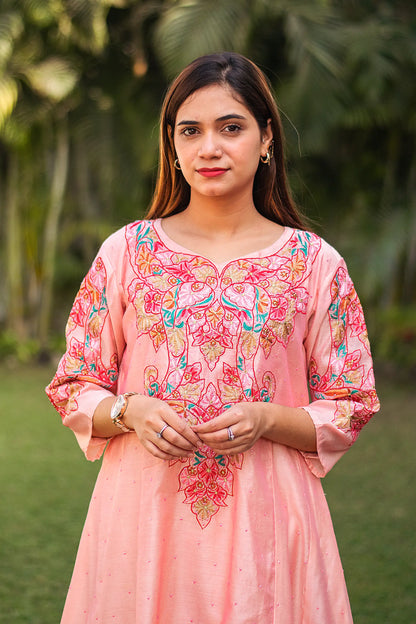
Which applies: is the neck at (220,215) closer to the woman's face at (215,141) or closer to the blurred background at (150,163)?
the woman's face at (215,141)

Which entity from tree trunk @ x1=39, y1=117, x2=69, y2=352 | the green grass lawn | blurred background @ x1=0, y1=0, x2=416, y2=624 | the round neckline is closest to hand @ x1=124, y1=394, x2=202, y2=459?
the round neckline

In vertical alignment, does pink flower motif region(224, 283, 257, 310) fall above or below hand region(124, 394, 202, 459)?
above

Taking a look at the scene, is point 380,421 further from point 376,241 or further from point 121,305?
point 121,305

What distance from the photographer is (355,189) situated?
10.3 m

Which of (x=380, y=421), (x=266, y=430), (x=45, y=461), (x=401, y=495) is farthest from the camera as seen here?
(x=380, y=421)

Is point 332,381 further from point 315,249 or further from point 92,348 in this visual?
point 92,348

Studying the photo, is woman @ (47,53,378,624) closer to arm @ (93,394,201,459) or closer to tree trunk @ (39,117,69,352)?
arm @ (93,394,201,459)

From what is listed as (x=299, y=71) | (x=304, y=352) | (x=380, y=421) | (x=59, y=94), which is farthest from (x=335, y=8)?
(x=304, y=352)

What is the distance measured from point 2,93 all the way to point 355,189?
4.36 m

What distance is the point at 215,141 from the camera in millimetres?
1702

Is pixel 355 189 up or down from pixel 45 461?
up

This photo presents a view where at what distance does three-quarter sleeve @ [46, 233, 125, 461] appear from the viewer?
175cm

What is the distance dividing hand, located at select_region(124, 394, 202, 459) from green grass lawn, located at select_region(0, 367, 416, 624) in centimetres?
215

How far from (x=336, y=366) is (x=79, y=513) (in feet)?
10.9
